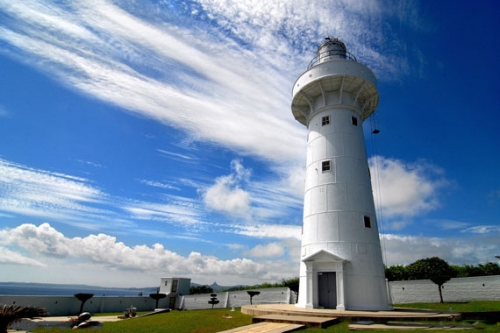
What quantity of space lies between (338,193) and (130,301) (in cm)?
1953

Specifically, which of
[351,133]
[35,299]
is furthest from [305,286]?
[35,299]

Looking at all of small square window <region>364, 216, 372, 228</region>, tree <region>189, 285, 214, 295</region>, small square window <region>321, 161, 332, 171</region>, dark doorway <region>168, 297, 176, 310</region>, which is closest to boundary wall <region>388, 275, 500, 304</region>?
small square window <region>364, 216, 372, 228</region>

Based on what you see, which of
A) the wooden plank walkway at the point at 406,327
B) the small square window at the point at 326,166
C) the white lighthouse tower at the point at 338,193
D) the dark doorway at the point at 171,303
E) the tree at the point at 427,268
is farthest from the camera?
the dark doorway at the point at 171,303

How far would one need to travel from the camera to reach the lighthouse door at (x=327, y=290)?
46.2 feet

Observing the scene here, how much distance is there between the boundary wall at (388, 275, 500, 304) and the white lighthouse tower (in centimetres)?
837

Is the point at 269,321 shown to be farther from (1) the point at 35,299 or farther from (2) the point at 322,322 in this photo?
(1) the point at 35,299

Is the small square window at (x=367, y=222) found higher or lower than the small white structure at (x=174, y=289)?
higher

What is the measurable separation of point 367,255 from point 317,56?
12.9 m

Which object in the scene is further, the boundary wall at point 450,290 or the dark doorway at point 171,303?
the dark doorway at point 171,303

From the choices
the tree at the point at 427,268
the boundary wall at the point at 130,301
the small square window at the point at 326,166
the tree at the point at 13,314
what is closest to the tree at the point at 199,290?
the boundary wall at the point at 130,301

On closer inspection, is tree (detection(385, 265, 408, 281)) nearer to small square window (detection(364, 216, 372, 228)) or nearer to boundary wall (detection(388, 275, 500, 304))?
boundary wall (detection(388, 275, 500, 304))

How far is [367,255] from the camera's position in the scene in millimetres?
13945

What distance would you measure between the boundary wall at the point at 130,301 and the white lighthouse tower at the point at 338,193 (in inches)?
370

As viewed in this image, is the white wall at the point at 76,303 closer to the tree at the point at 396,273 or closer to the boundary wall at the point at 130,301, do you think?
the boundary wall at the point at 130,301
